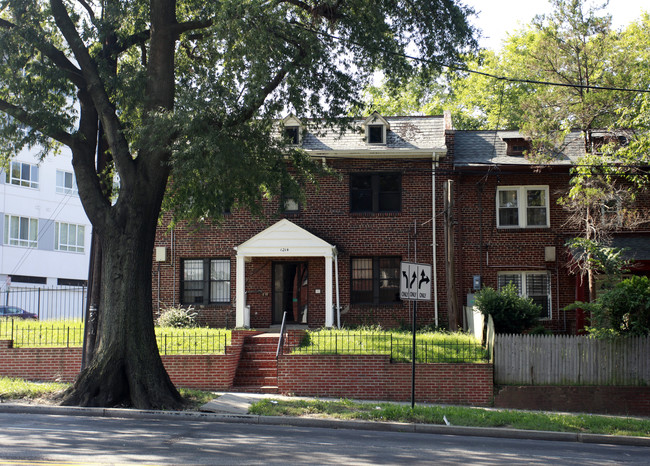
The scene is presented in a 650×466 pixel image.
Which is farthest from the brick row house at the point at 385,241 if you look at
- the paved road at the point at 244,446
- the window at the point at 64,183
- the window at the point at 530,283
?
the window at the point at 64,183

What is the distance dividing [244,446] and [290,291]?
47.2 feet

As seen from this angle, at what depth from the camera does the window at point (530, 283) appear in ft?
78.2

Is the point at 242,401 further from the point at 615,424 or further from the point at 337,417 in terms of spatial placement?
the point at 615,424

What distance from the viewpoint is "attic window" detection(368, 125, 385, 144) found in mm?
24250

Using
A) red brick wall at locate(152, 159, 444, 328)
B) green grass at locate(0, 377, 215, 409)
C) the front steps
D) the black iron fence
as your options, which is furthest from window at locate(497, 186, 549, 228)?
the black iron fence

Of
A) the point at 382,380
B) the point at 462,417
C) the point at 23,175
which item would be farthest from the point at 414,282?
the point at 23,175

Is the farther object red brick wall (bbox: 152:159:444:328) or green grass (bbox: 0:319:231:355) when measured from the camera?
red brick wall (bbox: 152:159:444:328)

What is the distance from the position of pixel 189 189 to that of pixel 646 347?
11501 millimetres

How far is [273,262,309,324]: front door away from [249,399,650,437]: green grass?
9.89 metres

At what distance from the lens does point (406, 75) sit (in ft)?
52.0

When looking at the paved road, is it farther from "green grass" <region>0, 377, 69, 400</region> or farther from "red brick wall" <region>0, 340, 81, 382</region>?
"red brick wall" <region>0, 340, 81, 382</region>

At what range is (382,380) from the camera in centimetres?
1620

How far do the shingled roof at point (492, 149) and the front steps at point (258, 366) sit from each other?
8969 mm

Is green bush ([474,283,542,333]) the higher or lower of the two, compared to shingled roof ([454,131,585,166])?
lower
